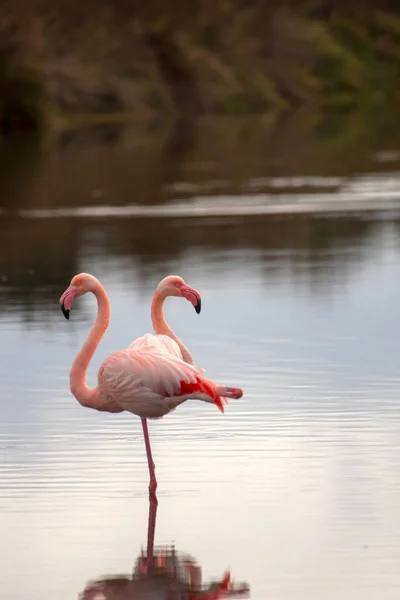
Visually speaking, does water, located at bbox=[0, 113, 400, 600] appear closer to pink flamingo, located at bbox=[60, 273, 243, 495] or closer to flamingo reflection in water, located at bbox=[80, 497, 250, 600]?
flamingo reflection in water, located at bbox=[80, 497, 250, 600]

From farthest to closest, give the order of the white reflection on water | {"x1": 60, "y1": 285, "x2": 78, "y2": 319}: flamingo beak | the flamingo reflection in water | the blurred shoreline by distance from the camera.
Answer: the blurred shoreline, {"x1": 60, "y1": 285, "x2": 78, "y2": 319}: flamingo beak, the white reflection on water, the flamingo reflection in water

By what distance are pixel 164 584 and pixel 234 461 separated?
6.94ft

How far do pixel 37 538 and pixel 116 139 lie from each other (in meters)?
44.5

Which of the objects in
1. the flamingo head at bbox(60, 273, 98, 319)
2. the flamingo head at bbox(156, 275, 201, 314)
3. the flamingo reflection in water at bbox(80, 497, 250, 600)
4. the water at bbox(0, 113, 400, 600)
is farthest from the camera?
the flamingo head at bbox(156, 275, 201, 314)

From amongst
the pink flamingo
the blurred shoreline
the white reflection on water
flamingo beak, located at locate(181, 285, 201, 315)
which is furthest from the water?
the blurred shoreline

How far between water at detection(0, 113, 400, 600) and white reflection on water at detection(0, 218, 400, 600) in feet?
0.05

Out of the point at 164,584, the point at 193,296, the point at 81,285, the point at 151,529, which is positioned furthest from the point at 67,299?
the point at 164,584

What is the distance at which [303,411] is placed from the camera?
1062 cm

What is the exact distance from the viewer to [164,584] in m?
7.25

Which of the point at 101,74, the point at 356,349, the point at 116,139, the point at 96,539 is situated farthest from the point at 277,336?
the point at 101,74

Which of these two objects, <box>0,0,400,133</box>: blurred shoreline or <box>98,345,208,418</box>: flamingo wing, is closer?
<box>98,345,208,418</box>: flamingo wing

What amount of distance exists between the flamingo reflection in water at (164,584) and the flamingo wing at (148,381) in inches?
48.9

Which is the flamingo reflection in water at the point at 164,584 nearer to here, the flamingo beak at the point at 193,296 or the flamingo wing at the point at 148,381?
the flamingo wing at the point at 148,381

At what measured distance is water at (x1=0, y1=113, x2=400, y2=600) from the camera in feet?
24.7
